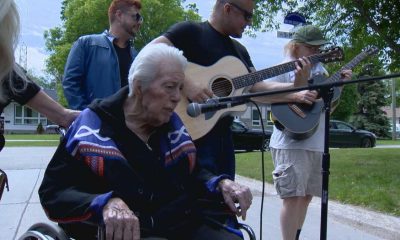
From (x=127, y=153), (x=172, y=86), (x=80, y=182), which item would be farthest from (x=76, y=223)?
(x=172, y=86)

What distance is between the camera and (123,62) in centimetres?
421

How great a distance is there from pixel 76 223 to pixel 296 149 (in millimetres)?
1969

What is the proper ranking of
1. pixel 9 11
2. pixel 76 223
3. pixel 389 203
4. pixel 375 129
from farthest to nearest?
1. pixel 375 129
2. pixel 389 203
3. pixel 76 223
4. pixel 9 11

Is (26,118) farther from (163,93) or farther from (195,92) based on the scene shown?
(163,93)

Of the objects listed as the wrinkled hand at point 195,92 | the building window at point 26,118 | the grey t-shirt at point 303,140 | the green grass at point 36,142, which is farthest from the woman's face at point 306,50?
the building window at point 26,118

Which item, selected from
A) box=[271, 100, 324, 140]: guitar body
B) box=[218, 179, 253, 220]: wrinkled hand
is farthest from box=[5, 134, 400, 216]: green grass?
box=[218, 179, 253, 220]: wrinkled hand

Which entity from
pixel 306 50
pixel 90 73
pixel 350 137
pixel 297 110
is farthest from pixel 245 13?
pixel 350 137

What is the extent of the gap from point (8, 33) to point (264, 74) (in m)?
2.24

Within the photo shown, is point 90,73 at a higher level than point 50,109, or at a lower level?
higher

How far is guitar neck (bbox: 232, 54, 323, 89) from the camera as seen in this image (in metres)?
3.55

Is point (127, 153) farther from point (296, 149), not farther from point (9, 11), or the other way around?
point (296, 149)

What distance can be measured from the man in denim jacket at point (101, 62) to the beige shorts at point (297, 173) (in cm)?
142

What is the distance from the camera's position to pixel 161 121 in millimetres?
2529

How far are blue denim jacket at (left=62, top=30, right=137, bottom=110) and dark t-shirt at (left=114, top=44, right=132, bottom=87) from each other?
78 millimetres
